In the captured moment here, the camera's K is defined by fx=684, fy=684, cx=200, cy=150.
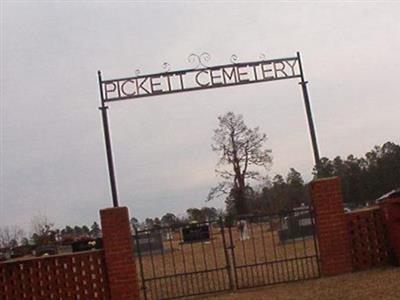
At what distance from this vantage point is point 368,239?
1296 centimetres

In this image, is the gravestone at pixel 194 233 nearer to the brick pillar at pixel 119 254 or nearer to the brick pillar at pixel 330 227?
the brick pillar at pixel 119 254

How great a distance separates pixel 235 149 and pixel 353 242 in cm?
2948

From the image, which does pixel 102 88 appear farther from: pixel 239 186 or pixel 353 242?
pixel 239 186

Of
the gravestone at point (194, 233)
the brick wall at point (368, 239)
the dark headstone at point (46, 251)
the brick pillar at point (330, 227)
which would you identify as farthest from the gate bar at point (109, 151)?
the dark headstone at point (46, 251)

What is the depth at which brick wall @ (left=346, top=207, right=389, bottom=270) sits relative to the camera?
12875 mm

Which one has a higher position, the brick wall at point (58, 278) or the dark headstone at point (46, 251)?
the dark headstone at point (46, 251)

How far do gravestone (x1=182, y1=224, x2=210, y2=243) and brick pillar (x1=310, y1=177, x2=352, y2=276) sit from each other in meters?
2.34

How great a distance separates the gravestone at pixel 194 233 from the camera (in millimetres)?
13438

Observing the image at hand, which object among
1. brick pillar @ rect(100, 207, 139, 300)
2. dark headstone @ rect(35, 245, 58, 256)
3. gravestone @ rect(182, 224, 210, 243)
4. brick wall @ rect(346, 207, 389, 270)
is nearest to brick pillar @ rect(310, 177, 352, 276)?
brick wall @ rect(346, 207, 389, 270)

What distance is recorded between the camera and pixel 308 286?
1197 centimetres

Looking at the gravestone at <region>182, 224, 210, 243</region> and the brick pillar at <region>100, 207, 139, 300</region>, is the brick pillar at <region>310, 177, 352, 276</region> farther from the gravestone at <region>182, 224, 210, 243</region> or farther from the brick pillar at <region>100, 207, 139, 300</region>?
the brick pillar at <region>100, 207, 139, 300</region>

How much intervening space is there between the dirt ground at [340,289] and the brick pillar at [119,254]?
4.88 ft

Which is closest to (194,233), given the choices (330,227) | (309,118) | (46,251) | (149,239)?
(149,239)

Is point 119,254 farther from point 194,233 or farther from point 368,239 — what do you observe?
point 368,239
